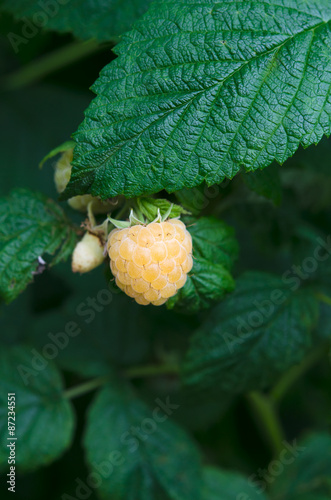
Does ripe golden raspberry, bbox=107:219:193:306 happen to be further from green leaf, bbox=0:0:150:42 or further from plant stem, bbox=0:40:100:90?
plant stem, bbox=0:40:100:90

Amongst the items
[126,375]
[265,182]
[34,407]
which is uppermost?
[265,182]

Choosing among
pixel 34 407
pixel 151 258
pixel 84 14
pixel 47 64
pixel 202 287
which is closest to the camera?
pixel 151 258

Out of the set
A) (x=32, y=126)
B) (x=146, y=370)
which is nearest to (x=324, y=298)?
(x=146, y=370)

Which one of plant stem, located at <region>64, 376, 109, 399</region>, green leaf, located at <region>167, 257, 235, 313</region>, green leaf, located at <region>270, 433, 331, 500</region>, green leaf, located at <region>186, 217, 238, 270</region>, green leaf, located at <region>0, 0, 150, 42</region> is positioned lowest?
plant stem, located at <region>64, 376, 109, 399</region>

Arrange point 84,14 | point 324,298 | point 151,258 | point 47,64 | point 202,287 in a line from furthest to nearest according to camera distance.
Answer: point 47,64
point 324,298
point 84,14
point 202,287
point 151,258

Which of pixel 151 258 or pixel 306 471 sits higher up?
pixel 151 258

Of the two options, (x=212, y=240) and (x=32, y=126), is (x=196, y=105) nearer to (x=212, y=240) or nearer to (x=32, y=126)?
(x=212, y=240)

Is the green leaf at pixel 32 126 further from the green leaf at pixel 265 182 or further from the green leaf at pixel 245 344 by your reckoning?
the green leaf at pixel 265 182

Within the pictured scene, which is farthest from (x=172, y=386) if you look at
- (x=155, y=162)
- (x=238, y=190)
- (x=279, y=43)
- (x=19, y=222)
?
(x=279, y=43)

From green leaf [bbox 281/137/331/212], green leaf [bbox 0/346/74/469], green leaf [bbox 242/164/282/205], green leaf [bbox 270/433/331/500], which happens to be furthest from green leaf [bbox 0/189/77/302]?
Answer: green leaf [bbox 270/433/331/500]
